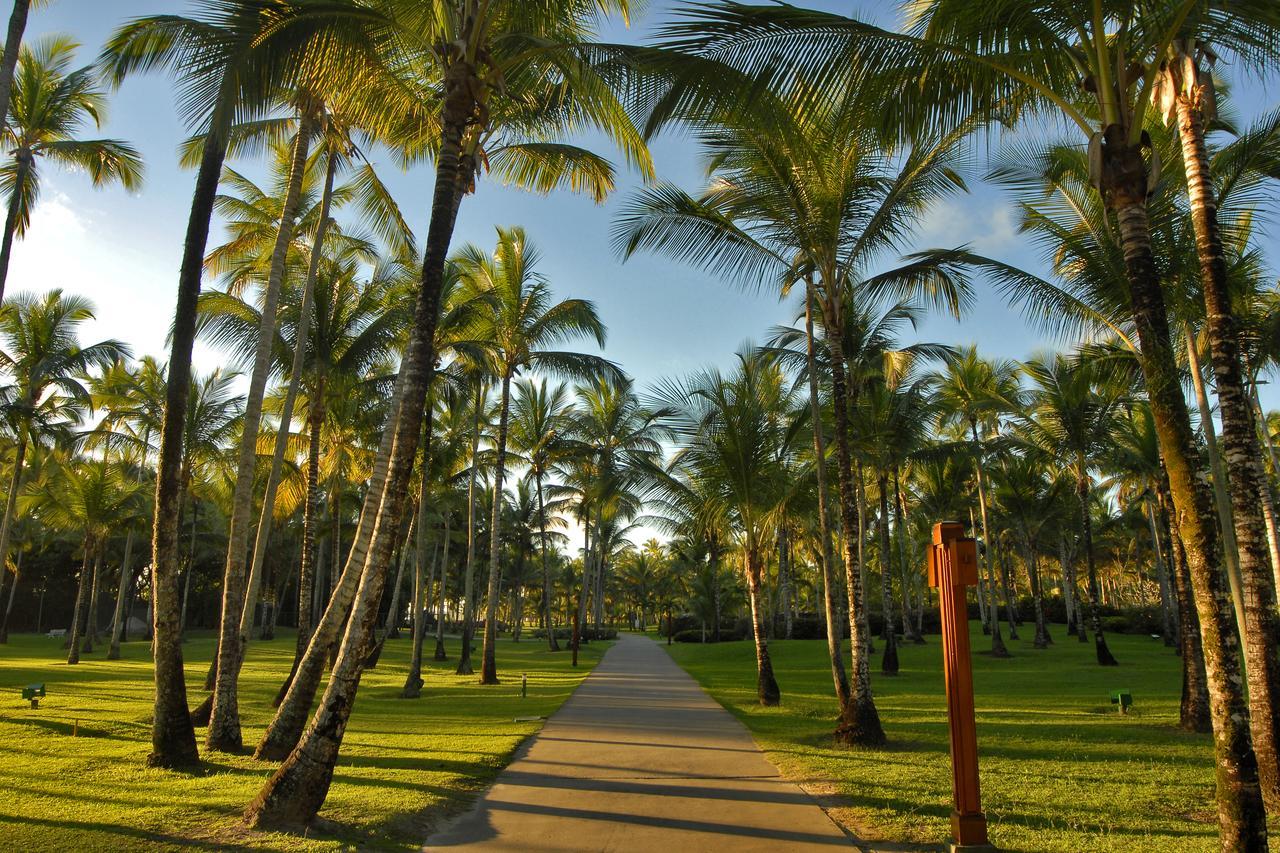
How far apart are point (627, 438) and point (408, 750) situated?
21.5 meters

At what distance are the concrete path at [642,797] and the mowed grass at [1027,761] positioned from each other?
1.62 ft

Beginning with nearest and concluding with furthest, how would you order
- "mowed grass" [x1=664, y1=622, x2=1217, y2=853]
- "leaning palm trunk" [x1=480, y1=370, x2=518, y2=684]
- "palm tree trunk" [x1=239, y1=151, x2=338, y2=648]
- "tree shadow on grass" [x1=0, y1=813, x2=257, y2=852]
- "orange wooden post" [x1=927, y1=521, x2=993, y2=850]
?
"orange wooden post" [x1=927, y1=521, x2=993, y2=850] → "tree shadow on grass" [x1=0, y1=813, x2=257, y2=852] → "mowed grass" [x1=664, y1=622, x2=1217, y2=853] → "palm tree trunk" [x1=239, y1=151, x2=338, y2=648] → "leaning palm trunk" [x1=480, y1=370, x2=518, y2=684]

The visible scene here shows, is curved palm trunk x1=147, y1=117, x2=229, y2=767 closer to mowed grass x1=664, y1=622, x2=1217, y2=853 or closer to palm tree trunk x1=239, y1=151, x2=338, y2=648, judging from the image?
palm tree trunk x1=239, y1=151, x2=338, y2=648

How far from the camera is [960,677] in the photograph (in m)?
5.00

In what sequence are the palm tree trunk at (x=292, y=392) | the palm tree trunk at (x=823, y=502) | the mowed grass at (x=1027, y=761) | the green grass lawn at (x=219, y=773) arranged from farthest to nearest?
the palm tree trunk at (x=823, y=502) < the palm tree trunk at (x=292, y=392) < the mowed grass at (x=1027, y=761) < the green grass lawn at (x=219, y=773)

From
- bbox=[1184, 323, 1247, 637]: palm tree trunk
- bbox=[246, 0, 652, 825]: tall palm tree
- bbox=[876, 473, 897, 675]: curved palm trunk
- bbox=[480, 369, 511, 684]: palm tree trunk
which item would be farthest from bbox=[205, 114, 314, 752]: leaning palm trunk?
bbox=[876, 473, 897, 675]: curved palm trunk

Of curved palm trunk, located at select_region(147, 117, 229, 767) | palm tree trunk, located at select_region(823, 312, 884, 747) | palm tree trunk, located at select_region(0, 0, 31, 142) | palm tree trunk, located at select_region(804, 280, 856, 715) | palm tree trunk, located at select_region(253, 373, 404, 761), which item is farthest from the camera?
palm tree trunk, located at select_region(804, 280, 856, 715)

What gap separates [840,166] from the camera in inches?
412

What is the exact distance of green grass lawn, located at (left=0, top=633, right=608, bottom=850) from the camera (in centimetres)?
541

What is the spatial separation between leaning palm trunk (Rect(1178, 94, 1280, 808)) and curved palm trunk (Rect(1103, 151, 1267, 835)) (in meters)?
0.44

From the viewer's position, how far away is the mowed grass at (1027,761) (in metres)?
5.78

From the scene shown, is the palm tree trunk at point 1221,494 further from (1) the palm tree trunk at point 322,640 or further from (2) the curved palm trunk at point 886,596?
(2) the curved palm trunk at point 886,596

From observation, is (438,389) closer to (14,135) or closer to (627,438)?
(14,135)

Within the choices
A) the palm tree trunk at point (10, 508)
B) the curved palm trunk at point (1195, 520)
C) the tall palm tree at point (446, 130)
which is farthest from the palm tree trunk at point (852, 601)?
the palm tree trunk at point (10, 508)
